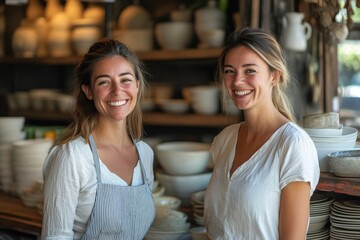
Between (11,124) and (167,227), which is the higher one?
(11,124)

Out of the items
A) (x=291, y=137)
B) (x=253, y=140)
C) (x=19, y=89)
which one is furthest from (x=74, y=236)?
(x=19, y=89)

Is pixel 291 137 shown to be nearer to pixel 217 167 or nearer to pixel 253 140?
pixel 253 140

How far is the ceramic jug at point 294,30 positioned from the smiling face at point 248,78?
6.94 ft

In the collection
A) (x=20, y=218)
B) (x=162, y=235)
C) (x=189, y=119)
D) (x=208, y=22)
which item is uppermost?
(x=208, y=22)

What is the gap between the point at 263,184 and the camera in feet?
6.10

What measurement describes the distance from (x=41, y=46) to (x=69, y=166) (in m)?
3.09

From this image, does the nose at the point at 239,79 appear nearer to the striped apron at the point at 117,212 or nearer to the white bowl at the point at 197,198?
the striped apron at the point at 117,212

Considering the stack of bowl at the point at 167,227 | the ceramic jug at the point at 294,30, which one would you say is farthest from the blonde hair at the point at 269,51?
the ceramic jug at the point at 294,30

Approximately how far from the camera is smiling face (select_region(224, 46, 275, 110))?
1927 millimetres

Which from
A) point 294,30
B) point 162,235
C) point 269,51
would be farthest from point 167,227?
point 294,30

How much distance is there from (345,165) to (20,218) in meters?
1.95

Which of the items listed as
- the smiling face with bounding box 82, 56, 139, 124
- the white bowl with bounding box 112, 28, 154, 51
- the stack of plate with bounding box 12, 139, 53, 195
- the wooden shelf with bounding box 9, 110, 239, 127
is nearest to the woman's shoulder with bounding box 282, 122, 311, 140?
the smiling face with bounding box 82, 56, 139, 124

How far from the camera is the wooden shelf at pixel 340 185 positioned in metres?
2.04

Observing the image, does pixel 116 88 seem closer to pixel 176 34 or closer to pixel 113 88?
pixel 113 88
